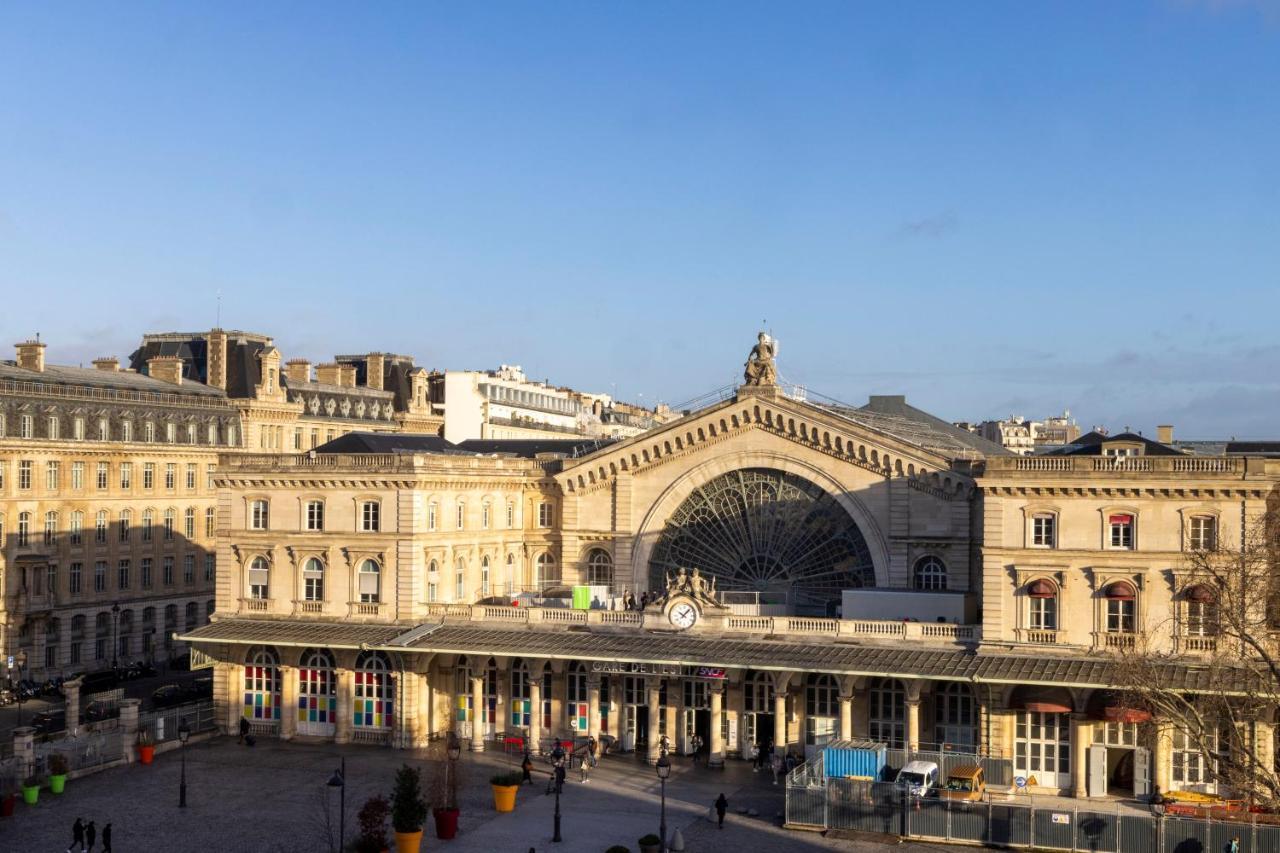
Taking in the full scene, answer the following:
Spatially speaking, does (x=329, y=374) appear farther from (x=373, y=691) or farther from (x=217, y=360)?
(x=373, y=691)

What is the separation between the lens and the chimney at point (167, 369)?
10575 centimetres

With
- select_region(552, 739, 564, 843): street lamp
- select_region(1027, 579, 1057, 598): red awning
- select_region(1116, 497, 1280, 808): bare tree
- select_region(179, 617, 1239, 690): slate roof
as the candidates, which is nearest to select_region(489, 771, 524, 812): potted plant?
select_region(552, 739, 564, 843): street lamp

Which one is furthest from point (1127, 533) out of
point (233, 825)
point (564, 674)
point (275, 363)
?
point (275, 363)

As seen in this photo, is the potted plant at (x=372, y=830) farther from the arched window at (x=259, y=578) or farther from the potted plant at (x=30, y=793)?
the arched window at (x=259, y=578)

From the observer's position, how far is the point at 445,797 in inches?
2024

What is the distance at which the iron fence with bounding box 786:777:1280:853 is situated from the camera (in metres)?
46.5

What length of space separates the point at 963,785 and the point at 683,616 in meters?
15.4

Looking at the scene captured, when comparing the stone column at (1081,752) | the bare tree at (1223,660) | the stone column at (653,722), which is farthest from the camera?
the stone column at (653,722)

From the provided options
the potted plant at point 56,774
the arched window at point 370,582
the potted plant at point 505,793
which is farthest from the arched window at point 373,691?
the potted plant at point 56,774

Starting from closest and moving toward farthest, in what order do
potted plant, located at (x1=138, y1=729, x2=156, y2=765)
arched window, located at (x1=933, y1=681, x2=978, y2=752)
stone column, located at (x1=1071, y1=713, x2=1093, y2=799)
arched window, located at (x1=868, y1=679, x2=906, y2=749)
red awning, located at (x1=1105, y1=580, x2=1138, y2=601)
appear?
1. stone column, located at (x1=1071, y1=713, x2=1093, y2=799)
2. red awning, located at (x1=1105, y1=580, x2=1138, y2=601)
3. arched window, located at (x1=933, y1=681, x2=978, y2=752)
4. arched window, located at (x1=868, y1=679, x2=906, y2=749)
5. potted plant, located at (x1=138, y1=729, x2=156, y2=765)

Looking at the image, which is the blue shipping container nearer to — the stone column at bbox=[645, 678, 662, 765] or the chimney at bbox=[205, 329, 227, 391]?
the stone column at bbox=[645, 678, 662, 765]

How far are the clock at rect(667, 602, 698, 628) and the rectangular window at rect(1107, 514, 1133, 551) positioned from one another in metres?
17.6

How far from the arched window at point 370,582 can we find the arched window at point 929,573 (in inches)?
960

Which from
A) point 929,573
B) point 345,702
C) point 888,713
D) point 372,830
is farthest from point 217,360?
point 372,830
